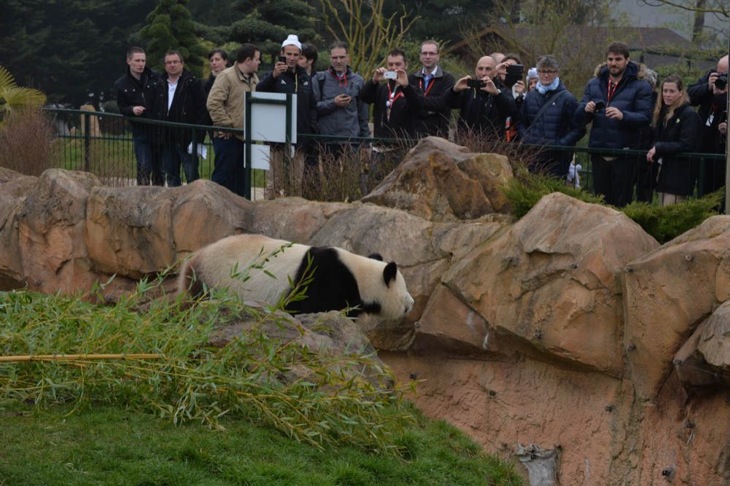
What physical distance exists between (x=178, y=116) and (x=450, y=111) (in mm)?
3191

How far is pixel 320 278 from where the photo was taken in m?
8.76

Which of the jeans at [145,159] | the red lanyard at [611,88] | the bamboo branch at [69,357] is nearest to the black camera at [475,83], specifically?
the red lanyard at [611,88]

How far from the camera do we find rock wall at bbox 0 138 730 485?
805 centimetres

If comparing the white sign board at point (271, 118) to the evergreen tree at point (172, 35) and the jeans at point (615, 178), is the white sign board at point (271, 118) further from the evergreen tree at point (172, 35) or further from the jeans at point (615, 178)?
the evergreen tree at point (172, 35)

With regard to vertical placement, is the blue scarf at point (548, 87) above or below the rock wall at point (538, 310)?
above

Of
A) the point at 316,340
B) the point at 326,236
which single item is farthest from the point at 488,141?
the point at 316,340

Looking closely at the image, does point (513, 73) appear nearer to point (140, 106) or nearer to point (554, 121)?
point (554, 121)

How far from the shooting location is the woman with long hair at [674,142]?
9.84m

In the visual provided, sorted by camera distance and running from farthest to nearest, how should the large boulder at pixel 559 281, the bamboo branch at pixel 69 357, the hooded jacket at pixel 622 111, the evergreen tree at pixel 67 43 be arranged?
the evergreen tree at pixel 67 43, the hooded jacket at pixel 622 111, the large boulder at pixel 559 281, the bamboo branch at pixel 69 357

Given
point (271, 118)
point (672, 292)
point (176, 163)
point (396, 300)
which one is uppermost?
point (271, 118)

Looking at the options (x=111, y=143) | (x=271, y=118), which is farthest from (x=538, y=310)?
(x=111, y=143)

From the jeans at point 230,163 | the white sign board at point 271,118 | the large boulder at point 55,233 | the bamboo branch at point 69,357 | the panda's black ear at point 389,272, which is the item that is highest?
the white sign board at point 271,118

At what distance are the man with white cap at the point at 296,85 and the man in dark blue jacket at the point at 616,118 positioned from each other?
Answer: 294 cm

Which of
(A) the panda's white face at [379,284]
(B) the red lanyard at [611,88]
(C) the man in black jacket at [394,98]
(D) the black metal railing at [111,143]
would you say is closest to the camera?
(A) the panda's white face at [379,284]
